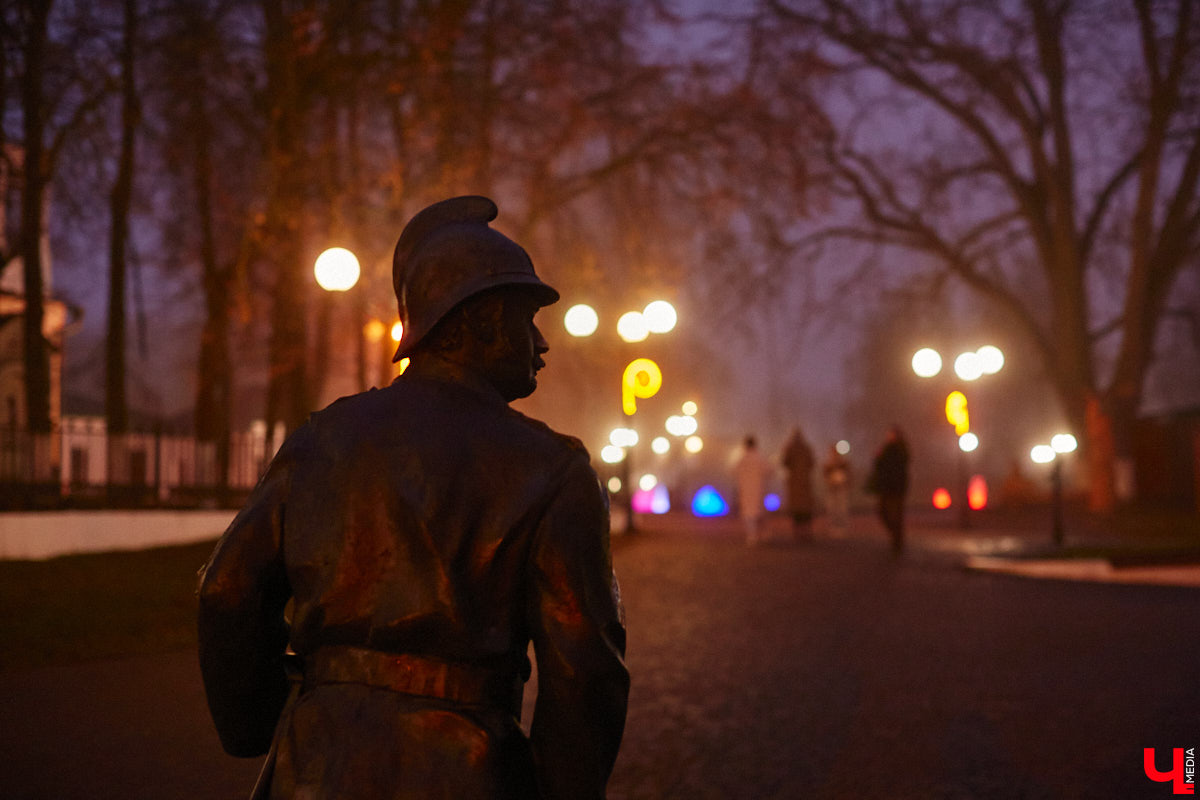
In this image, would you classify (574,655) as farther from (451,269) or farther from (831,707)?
(831,707)

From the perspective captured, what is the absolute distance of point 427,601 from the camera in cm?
203

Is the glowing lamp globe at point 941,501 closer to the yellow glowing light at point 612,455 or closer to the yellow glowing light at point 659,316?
the yellow glowing light at point 612,455

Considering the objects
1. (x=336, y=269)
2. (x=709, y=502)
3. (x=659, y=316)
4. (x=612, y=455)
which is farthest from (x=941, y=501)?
(x=336, y=269)

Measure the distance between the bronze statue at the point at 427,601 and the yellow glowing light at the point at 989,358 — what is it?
62.9 feet

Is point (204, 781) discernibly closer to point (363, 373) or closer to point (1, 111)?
point (1, 111)

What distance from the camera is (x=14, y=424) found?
1502cm

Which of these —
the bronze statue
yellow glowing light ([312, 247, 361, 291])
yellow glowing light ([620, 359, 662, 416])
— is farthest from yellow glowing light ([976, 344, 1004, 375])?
the bronze statue

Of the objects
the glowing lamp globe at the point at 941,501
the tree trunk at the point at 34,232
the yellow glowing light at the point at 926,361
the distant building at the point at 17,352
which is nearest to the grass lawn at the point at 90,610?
the distant building at the point at 17,352

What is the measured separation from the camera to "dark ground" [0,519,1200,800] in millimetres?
5449

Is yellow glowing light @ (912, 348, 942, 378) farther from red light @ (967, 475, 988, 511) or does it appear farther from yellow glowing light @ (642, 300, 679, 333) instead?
red light @ (967, 475, 988, 511)

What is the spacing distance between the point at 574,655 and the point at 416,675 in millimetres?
269

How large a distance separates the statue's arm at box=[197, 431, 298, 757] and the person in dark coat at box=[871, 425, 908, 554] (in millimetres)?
16573

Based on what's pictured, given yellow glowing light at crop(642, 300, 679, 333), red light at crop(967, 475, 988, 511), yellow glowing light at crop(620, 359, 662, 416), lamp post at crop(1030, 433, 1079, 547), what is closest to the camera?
lamp post at crop(1030, 433, 1079, 547)

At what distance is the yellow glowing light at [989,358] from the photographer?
66.2 ft
